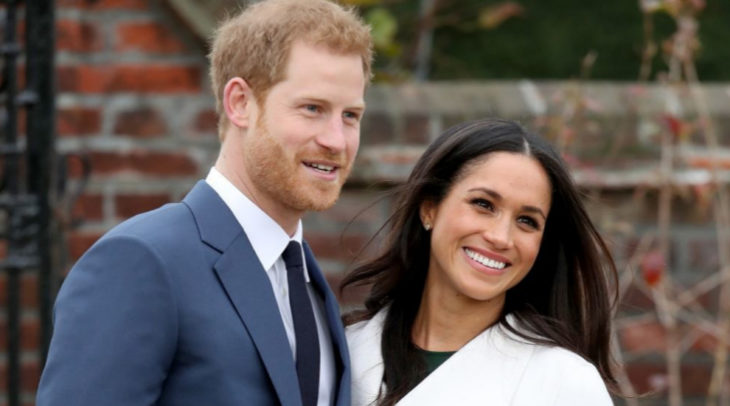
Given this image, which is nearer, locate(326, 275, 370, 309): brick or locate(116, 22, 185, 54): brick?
locate(116, 22, 185, 54): brick

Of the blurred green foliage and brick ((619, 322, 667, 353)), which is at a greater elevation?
the blurred green foliage

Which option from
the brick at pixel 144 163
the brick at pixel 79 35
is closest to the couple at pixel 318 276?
the brick at pixel 144 163

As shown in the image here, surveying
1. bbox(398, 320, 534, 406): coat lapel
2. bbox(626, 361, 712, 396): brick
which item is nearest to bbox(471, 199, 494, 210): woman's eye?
bbox(398, 320, 534, 406): coat lapel

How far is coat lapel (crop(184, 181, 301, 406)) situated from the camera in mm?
2840

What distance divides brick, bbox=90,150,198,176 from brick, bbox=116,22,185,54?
0.33 m

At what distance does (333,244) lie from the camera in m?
4.64

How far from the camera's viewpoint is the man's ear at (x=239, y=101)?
2.92 meters

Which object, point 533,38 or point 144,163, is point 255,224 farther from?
point 533,38

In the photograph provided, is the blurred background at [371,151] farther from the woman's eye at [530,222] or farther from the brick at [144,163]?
the woman's eye at [530,222]

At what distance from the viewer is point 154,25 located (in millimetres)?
4527

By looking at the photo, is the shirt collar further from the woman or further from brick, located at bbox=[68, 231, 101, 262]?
brick, located at bbox=[68, 231, 101, 262]

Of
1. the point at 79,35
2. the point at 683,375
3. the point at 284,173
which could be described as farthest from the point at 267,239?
the point at 683,375

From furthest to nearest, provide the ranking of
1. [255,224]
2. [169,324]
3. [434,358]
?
1. [434,358]
2. [255,224]
3. [169,324]

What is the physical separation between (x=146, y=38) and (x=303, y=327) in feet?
5.92
